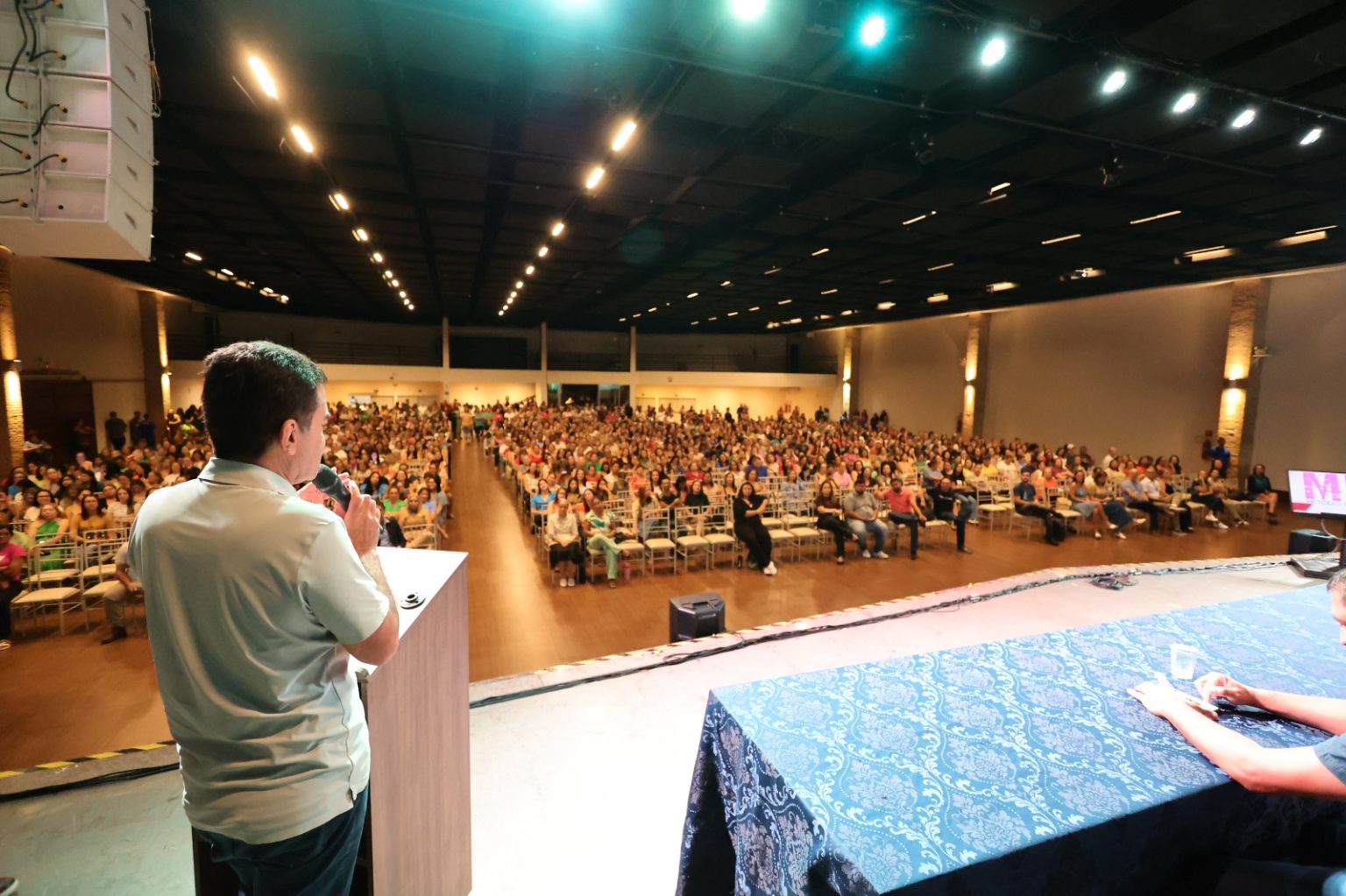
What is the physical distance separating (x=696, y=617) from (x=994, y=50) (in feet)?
15.2

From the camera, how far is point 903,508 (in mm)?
8406

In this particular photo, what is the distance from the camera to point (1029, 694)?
160cm

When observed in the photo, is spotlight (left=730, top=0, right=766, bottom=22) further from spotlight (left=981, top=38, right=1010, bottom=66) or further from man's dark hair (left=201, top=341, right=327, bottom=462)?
man's dark hair (left=201, top=341, right=327, bottom=462)

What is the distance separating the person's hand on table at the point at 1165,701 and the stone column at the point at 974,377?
66.4 ft

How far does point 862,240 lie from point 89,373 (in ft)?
→ 60.7

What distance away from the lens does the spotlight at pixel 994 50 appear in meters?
4.15

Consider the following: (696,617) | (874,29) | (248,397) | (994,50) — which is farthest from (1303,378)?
(248,397)

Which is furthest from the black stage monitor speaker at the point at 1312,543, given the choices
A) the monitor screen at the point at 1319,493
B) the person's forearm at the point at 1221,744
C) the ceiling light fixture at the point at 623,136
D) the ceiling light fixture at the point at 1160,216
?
the ceiling light fixture at the point at 623,136

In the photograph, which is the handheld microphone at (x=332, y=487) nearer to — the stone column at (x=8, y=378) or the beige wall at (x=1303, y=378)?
the stone column at (x=8, y=378)

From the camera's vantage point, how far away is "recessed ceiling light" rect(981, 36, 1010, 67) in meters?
4.15

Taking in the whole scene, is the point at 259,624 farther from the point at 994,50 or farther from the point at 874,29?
the point at 994,50

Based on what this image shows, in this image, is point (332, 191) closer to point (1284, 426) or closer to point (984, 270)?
point (984, 270)

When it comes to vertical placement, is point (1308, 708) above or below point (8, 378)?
below

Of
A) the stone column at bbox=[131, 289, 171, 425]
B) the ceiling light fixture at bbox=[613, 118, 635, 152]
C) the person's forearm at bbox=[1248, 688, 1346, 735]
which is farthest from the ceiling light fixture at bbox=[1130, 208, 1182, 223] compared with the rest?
the stone column at bbox=[131, 289, 171, 425]
